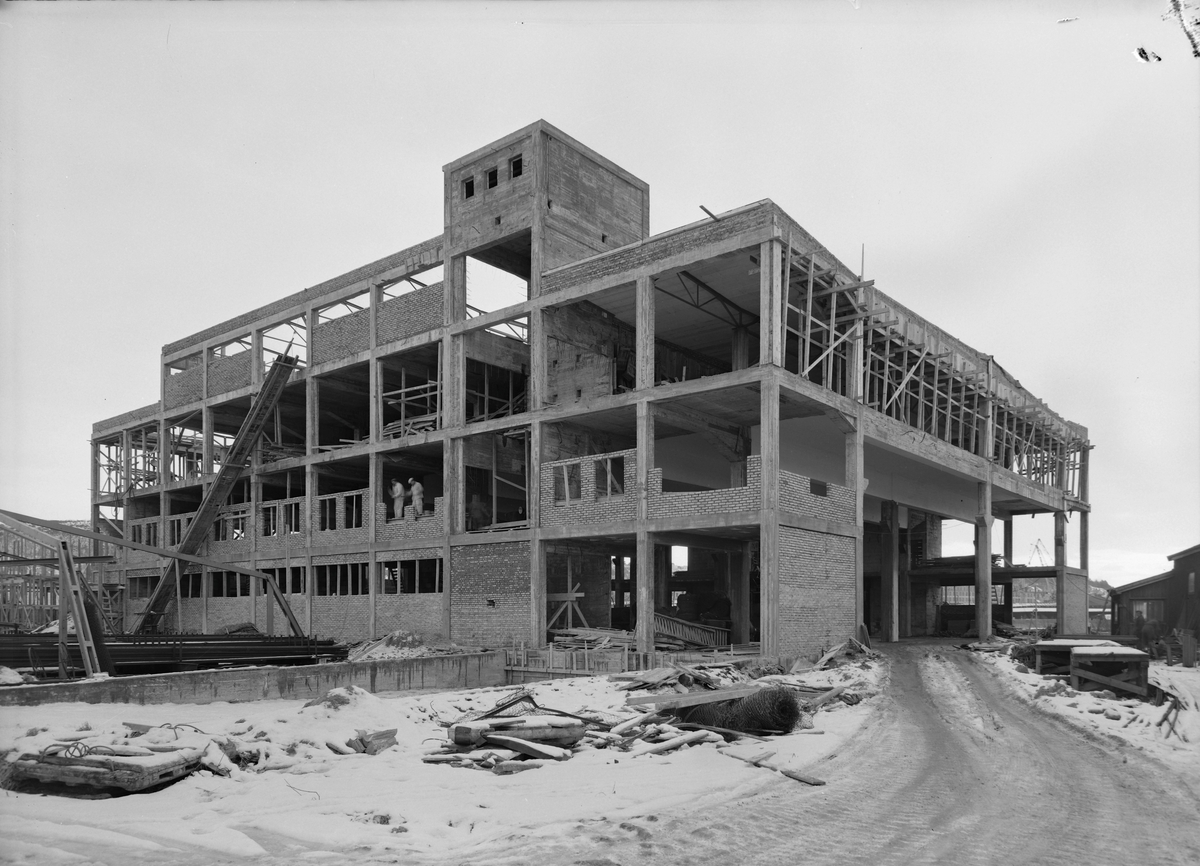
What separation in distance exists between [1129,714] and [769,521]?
8.81 m

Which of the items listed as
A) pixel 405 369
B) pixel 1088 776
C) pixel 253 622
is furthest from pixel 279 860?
pixel 253 622

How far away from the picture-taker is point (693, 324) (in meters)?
30.2

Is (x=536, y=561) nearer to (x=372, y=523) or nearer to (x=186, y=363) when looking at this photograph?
(x=372, y=523)

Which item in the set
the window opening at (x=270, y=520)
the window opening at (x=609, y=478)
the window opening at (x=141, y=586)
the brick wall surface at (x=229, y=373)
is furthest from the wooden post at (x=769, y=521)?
the window opening at (x=141, y=586)

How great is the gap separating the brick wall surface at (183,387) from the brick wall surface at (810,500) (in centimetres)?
2952

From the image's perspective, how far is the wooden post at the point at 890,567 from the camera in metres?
35.8

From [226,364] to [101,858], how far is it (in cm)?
3599

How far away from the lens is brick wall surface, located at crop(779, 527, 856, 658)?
2206 centimetres

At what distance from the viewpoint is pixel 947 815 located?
8.60 meters

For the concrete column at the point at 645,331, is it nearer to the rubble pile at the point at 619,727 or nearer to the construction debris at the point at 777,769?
the rubble pile at the point at 619,727

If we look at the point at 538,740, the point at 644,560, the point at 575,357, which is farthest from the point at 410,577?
the point at 538,740

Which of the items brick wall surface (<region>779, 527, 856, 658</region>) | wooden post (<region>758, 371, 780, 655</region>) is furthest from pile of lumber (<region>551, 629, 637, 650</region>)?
brick wall surface (<region>779, 527, 856, 658</region>)

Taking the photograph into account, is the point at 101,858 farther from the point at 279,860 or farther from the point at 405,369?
the point at 405,369

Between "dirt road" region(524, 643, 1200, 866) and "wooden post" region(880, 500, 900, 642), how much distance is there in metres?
23.2
